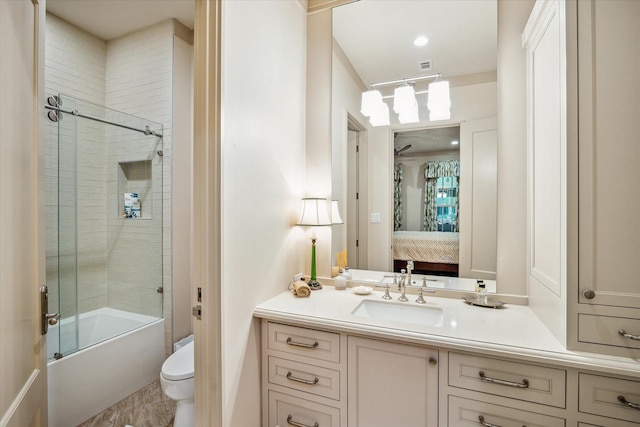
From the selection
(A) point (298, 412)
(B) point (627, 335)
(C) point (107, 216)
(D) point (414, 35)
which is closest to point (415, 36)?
Result: (D) point (414, 35)

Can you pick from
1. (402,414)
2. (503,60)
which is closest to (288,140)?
(503,60)

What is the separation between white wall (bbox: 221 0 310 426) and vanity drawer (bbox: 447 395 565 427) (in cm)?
96

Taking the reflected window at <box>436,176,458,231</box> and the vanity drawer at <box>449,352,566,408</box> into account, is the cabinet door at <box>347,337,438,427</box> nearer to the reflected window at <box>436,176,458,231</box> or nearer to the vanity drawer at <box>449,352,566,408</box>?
the vanity drawer at <box>449,352,566,408</box>

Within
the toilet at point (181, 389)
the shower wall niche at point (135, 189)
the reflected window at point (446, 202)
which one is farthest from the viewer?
the shower wall niche at point (135, 189)

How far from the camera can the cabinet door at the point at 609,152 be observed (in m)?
0.99

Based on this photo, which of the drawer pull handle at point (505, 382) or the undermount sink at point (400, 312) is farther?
the undermount sink at point (400, 312)

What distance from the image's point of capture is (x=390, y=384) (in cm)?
129

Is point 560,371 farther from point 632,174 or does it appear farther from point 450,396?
point 632,174

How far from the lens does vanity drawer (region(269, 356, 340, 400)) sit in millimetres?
1392

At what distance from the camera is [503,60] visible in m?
1.67

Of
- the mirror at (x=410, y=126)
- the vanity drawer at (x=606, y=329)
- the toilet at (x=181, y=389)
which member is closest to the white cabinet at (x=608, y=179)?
the vanity drawer at (x=606, y=329)

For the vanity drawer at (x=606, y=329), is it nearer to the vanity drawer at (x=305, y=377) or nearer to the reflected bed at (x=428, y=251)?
the reflected bed at (x=428, y=251)

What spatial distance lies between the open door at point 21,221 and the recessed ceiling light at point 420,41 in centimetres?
187

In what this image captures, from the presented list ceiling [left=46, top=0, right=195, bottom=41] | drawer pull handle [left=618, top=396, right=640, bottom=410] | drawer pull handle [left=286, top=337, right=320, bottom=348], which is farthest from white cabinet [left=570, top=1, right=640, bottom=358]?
ceiling [left=46, top=0, right=195, bottom=41]
